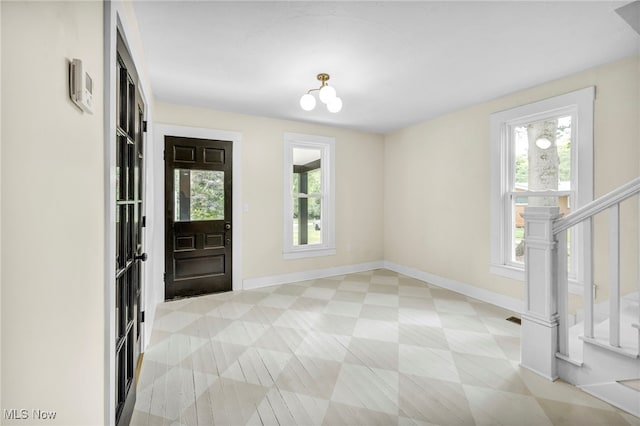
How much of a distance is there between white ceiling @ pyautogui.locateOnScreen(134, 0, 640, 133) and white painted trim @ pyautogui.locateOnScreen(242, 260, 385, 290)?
251 centimetres

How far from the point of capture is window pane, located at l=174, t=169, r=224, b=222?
3.88m

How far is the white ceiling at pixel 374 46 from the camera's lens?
6.53 feet

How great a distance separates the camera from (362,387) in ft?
6.68

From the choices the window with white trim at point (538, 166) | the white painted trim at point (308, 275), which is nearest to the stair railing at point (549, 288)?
the window with white trim at point (538, 166)

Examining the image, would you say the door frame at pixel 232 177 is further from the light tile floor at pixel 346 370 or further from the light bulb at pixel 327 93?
the light bulb at pixel 327 93

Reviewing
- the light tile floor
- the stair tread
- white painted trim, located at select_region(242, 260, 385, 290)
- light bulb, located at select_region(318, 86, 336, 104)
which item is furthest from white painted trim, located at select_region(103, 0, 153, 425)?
white painted trim, located at select_region(242, 260, 385, 290)

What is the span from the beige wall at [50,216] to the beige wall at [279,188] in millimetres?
3169

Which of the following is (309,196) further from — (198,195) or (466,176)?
(466,176)

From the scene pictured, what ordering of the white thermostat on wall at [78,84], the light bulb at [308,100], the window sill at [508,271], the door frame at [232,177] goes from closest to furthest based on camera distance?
the white thermostat on wall at [78,84] → the light bulb at [308,100] → the window sill at [508,271] → the door frame at [232,177]

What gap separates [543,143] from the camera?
10.8 feet

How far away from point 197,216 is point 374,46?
2.95 metres

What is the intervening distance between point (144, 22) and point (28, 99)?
193 cm

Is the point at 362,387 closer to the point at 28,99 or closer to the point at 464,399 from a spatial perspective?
the point at 464,399

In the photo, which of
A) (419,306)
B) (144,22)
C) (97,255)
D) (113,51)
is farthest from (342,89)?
(97,255)
